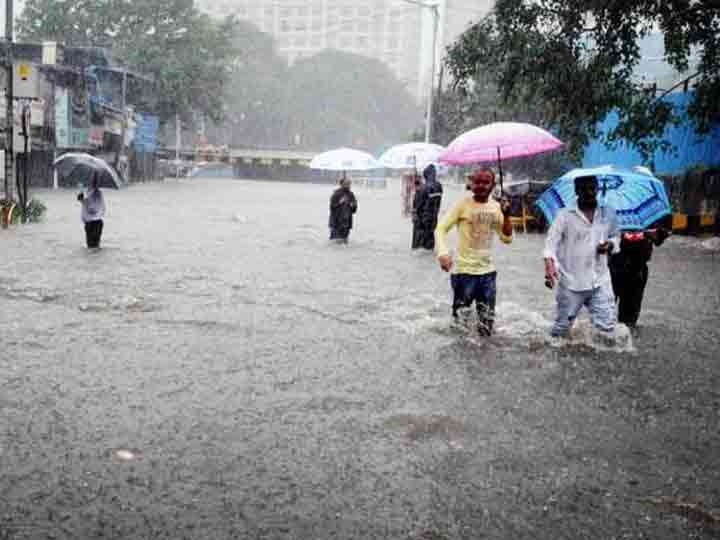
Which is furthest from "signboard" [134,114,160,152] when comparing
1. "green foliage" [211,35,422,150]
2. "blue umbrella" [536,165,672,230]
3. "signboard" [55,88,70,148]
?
"blue umbrella" [536,165,672,230]

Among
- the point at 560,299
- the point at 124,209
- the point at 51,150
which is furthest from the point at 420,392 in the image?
the point at 51,150

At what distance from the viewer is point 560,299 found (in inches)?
277

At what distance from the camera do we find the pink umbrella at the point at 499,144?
786cm

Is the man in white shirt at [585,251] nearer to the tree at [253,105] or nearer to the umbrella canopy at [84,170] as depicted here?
the umbrella canopy at [84,170]

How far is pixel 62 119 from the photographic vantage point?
3641 centimetres

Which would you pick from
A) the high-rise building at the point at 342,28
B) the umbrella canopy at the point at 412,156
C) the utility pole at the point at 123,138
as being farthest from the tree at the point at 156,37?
the high-rise building at the point at 342,28

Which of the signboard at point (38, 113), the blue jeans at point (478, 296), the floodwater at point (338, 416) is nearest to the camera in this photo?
the floodwater at point (338, 416)

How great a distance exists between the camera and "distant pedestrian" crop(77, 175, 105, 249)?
13.4 meters

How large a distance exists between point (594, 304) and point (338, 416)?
9.11ft

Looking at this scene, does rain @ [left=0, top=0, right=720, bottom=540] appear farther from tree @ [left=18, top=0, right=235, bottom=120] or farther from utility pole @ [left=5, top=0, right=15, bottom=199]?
tree @ [left=18, top=0, right=235, bottom=120]

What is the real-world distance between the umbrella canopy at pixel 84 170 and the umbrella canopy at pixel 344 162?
3.94 meters

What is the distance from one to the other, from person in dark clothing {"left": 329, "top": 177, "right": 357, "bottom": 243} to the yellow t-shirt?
8569mm

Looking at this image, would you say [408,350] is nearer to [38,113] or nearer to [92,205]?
[92,205]

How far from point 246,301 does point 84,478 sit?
5473 mm
